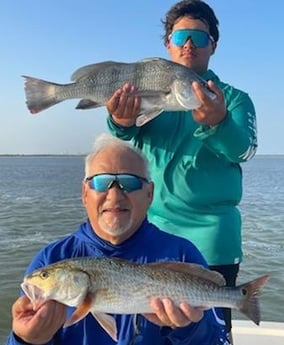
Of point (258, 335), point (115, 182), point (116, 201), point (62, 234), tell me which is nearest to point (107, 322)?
point (116, 201)

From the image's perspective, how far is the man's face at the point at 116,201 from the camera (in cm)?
309

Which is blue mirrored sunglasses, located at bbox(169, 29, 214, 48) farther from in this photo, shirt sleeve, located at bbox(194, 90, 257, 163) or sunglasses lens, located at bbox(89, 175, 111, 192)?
sunglasses lens, located at bbox(89, 175, 111, 192)

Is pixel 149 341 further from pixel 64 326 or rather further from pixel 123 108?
pixel 123 108

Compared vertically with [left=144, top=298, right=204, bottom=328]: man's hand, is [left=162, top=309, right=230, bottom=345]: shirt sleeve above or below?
below

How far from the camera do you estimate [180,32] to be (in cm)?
391

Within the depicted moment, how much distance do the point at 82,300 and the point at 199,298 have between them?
56 cm

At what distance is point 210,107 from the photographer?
11.3ft

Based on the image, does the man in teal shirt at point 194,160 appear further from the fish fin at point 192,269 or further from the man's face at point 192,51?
the fish fin at point 192,269

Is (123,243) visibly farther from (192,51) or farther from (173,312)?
(192,51)

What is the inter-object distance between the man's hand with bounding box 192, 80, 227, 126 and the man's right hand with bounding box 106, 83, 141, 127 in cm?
39

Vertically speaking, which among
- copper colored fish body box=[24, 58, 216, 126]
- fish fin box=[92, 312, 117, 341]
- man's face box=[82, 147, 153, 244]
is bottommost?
fish fin box=[92, 312, 117, 341]

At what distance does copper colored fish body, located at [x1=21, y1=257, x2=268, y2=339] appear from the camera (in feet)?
8.89

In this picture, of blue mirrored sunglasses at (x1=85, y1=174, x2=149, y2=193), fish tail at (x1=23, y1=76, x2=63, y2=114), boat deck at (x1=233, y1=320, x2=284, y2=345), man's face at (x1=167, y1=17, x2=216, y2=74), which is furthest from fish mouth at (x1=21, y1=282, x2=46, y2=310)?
boat deck at (x1=233, y1=320, x2=284, y2=345)

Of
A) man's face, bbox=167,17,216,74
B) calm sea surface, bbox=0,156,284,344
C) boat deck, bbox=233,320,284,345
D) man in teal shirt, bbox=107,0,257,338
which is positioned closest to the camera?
man in teal shirt, bbox=107,0,257,338
